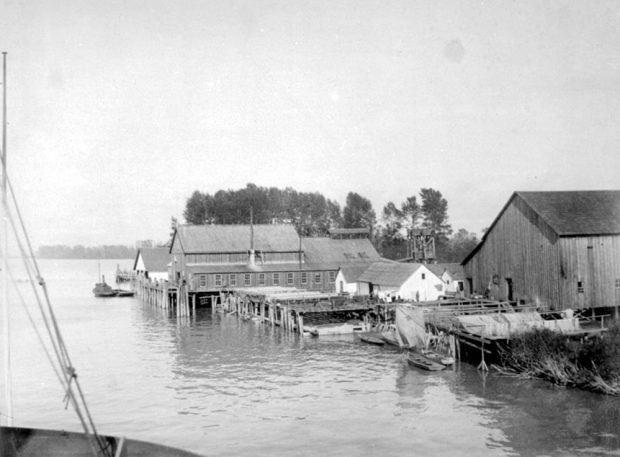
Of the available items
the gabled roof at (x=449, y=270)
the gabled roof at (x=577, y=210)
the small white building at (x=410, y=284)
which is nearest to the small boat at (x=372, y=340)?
the small white building at (x=410, y=284)

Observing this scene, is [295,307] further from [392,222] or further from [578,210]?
[392,222]

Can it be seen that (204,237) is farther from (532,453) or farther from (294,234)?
(532,453)

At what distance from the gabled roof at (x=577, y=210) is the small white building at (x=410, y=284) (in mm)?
8658

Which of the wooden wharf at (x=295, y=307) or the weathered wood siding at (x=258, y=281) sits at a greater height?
the weathered wood siding at (x=258, y=281)

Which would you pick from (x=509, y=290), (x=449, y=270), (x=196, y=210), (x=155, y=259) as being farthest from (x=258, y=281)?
(x=196, y=210)

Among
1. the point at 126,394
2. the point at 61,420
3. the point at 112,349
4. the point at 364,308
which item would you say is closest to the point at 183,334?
the point at 112,349

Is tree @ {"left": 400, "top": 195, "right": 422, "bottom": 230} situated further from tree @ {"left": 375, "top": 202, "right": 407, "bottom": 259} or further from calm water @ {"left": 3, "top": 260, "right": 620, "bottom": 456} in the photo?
calm water @ {"left": 3, "top": 260, "right": 620, "bottom": 456}

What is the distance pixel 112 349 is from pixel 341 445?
81.7 ft

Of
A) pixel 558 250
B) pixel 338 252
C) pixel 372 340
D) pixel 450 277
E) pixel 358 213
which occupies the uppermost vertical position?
pixel 358 213

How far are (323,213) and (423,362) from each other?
11029cm

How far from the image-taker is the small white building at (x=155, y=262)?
8975cm

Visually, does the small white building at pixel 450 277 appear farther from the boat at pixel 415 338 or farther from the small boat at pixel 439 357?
the small boat at pixel 439 357

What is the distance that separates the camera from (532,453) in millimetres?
20094

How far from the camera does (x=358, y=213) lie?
13650 centimetres
